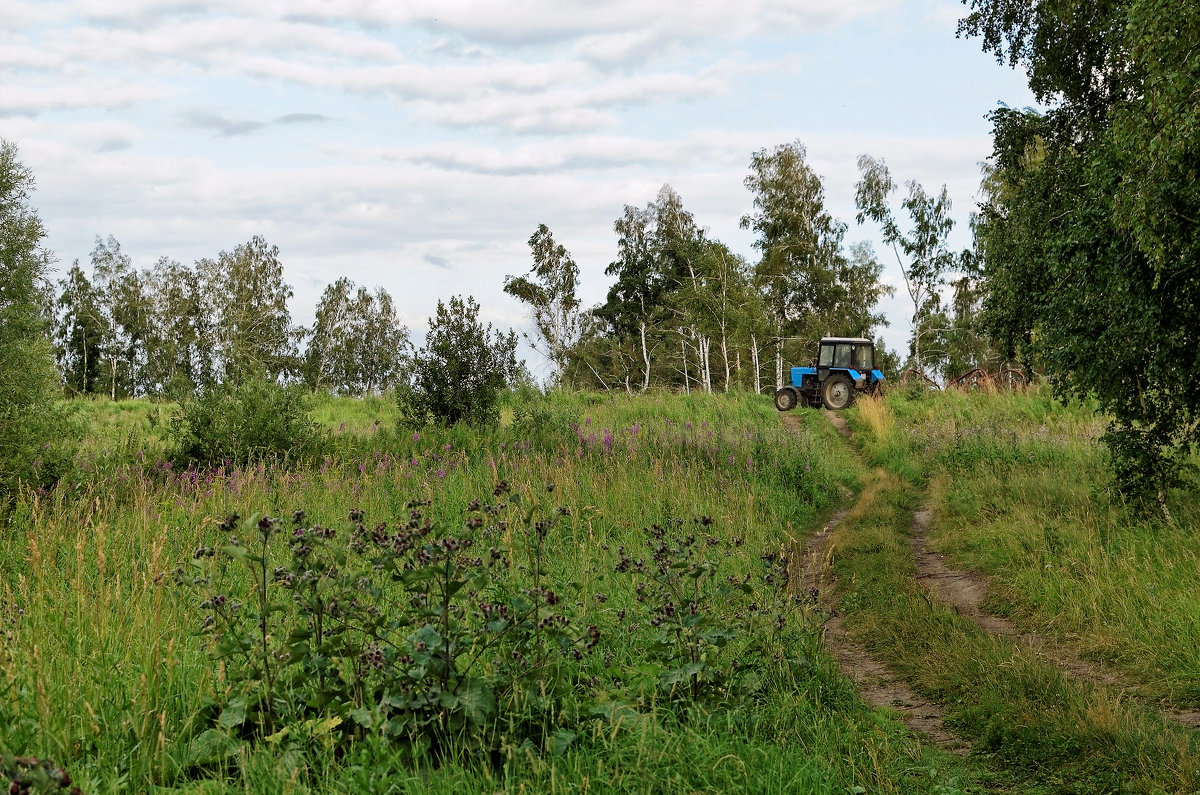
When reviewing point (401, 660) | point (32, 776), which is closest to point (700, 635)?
point (401, 660)

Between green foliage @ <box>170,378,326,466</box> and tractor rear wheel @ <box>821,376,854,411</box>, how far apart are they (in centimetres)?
1753

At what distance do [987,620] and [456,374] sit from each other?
392 inches

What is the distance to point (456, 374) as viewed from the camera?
1489 cm

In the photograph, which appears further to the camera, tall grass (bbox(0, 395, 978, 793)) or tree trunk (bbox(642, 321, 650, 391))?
tree trunk (bbox(642, 321, 650, 391))

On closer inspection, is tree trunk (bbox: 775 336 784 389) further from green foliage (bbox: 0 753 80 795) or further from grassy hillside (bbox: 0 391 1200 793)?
green foliage (bbox: 0 753 80 795)

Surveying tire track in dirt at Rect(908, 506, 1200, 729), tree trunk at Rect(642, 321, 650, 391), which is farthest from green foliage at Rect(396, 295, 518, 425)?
tree trunk at Rect(642, 321, 650, 391)

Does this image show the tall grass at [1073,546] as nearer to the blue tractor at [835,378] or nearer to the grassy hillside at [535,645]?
the grassy hillside at [535,645]

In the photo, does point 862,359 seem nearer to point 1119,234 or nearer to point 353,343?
point 1119,234

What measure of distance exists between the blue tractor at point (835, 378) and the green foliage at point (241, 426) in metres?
17.1

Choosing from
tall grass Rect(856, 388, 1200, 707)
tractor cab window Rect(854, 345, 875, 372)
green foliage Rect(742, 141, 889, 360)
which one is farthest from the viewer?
green foliage Rect(742, 141, 889, 360)

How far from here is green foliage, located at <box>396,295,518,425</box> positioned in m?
14.8

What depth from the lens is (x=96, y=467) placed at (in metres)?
10.2

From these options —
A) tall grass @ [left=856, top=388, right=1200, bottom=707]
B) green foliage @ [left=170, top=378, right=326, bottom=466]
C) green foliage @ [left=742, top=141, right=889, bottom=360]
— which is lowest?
tall grass @ [left=856, top=388, right=1200, bottom=707]

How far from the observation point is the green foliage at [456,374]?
14.8m
